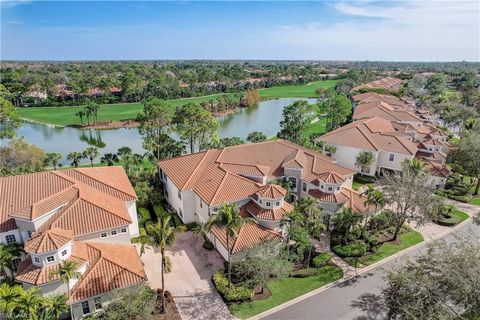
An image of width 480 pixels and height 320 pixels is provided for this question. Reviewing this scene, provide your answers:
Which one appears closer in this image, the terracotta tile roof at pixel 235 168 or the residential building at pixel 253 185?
the residential building at pixel 253 185

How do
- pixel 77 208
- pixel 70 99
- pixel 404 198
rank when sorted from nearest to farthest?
pixel 77 208 < pixel 404 198 < pixel 70 99

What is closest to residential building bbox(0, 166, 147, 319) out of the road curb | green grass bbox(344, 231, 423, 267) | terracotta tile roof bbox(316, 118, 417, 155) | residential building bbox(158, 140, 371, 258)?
residential building bbox(158, 140, 371, 258)

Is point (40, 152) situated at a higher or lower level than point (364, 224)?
higher

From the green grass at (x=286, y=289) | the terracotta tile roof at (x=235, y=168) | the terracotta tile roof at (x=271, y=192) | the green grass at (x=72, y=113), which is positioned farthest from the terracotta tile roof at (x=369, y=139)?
the green grass at (x=72, y=113)

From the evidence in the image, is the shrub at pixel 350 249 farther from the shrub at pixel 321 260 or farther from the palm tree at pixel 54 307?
the palm tree at pixel 54 307

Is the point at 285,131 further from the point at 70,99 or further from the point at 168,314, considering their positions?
the point at 70,99

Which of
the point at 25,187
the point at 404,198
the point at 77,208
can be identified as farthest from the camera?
the point at 404,198

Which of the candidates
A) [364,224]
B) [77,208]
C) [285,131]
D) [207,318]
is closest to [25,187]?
[77,208]
